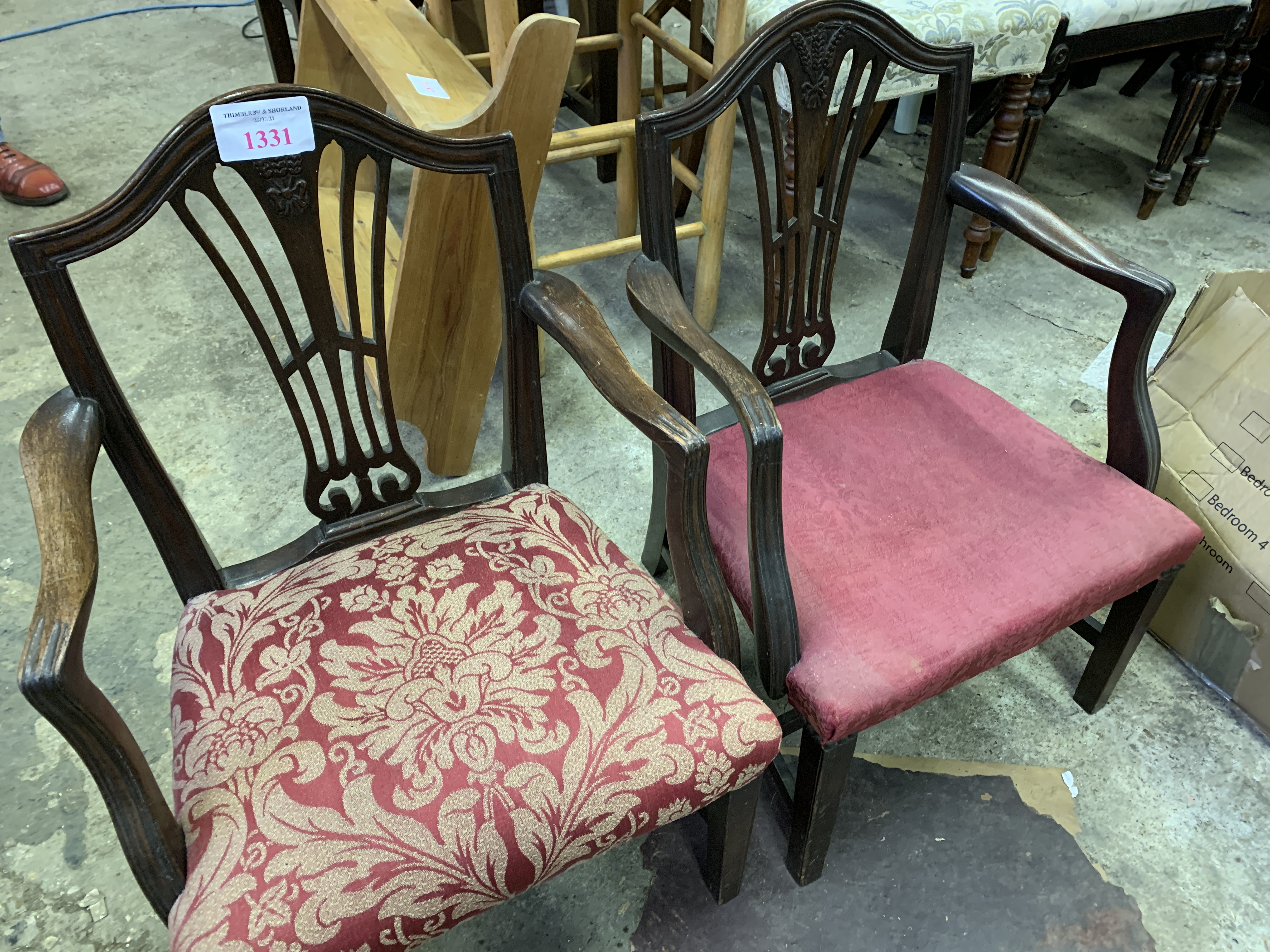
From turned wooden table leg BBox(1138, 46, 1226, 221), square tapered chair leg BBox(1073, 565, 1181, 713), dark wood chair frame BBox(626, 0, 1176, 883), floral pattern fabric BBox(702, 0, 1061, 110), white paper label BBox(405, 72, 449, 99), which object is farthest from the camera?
turned wooden table leg BBox(1138, 46, 1226, 221)

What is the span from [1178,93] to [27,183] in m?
3.28

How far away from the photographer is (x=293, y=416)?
99 cm

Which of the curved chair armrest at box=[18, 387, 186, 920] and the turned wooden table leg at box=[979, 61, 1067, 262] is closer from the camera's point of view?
the curved chair armrest at box=[18, 387, 186, 920]

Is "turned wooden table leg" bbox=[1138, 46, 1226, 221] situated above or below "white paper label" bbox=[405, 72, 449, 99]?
below

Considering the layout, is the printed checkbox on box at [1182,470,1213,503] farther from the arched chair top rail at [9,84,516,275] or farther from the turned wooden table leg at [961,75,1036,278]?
the arched chair top rail at [9,84,516,275]

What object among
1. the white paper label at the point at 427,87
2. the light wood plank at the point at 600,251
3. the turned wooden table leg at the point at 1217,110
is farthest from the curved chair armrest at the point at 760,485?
the turned wooden table leg at the point at 1217,110

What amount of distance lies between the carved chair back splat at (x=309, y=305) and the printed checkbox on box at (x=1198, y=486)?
3.23 feet

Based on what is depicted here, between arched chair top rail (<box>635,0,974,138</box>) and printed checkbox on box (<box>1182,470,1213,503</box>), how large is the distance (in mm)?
746

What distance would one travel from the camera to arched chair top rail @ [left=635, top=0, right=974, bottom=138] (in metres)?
0.97

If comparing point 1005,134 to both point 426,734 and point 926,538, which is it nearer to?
point 926,538

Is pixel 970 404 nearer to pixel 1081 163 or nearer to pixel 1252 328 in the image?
pixel 1252 328

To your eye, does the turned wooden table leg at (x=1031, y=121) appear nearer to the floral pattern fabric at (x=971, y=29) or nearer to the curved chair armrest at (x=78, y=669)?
the floral pattern fabric at (x=971, y=29)

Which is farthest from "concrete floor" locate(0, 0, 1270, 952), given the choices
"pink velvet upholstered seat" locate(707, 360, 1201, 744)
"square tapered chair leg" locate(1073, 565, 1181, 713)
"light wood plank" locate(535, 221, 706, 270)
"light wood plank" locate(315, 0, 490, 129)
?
"light wood plank" locate(315, 0, 490, 129)

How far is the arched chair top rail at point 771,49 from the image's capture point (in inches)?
38.2
